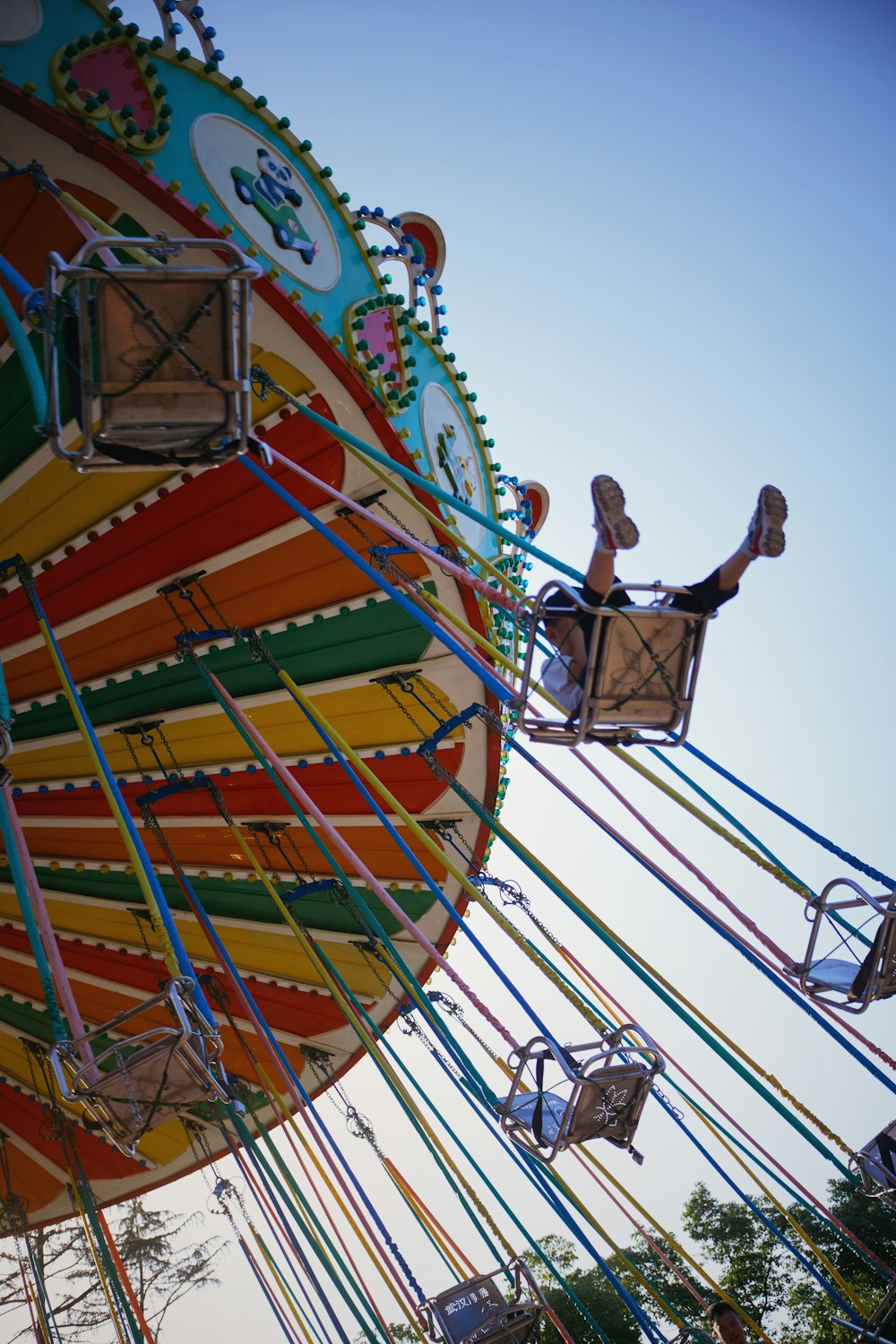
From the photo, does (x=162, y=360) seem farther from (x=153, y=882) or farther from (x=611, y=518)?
(x=153, y=882)

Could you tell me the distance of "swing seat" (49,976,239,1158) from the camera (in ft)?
11.9

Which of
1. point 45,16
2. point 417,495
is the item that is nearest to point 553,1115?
point 417,495

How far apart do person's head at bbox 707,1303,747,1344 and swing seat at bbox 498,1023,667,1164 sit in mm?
1402

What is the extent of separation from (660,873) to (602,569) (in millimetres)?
2052

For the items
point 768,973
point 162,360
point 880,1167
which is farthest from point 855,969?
point 162,360

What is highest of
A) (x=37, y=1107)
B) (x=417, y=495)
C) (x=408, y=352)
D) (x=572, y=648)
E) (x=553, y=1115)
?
(x=37, y=1107)

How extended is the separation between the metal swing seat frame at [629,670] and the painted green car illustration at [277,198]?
101 inches

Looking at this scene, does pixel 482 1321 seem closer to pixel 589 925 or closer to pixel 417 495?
pixel 589 925

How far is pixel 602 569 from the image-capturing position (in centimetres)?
321

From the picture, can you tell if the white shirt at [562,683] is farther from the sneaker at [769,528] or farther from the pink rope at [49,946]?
the pink rope at [49,946]

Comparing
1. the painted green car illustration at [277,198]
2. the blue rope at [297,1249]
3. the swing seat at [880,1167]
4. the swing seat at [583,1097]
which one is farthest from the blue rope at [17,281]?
the swing seat at [880,1167]

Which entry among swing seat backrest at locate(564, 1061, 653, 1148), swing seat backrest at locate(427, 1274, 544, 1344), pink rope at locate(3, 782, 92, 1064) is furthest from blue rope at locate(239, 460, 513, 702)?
swing seat backrest at locate(427, 1274, 544, 1344)

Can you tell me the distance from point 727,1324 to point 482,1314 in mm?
1413

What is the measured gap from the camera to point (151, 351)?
2998mm
